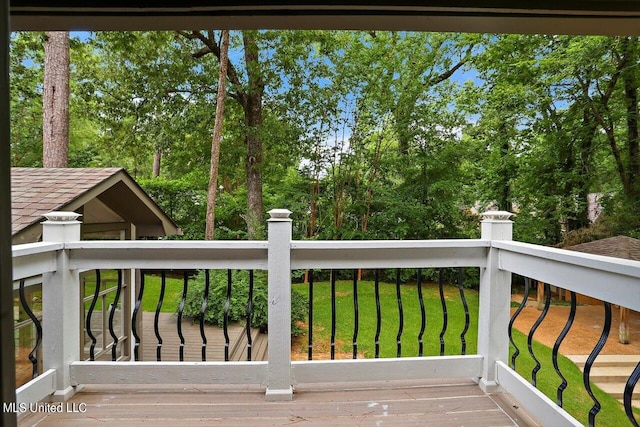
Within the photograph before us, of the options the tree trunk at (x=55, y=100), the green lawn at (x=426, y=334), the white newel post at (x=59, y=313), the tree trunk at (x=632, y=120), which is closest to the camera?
the white newel post at (x=59, y=313)

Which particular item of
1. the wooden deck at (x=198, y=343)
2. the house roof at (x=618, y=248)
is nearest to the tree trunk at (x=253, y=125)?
the wooden deck at (x=198, y=343)

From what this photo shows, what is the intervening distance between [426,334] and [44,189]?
271 inches

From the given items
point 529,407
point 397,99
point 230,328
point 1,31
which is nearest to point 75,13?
point 1,31

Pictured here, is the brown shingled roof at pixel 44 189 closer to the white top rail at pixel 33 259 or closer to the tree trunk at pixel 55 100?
the tree trunk at pixel 55 100

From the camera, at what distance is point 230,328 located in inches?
265

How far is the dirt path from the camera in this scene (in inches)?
265

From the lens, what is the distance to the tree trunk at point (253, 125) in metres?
10.0

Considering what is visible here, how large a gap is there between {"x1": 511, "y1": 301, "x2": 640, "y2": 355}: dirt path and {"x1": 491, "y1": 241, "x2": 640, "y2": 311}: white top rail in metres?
5.89

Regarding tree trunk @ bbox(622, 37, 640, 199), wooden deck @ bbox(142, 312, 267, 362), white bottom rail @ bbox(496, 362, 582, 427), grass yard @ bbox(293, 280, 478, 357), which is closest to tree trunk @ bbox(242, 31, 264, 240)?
grass yard @ bbox(293, 280, 478, 357)

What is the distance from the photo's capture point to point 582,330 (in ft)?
24.4

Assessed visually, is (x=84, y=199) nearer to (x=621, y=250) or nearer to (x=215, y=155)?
(x=215, y=155)

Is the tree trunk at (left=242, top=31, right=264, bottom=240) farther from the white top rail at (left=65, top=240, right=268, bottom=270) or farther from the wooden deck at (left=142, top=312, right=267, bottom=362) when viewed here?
the white top rail at (left=65, top=240, right=268, bottom=270)

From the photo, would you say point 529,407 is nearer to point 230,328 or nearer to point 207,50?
point 230,328

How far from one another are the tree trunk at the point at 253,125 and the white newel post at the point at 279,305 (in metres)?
7.84
